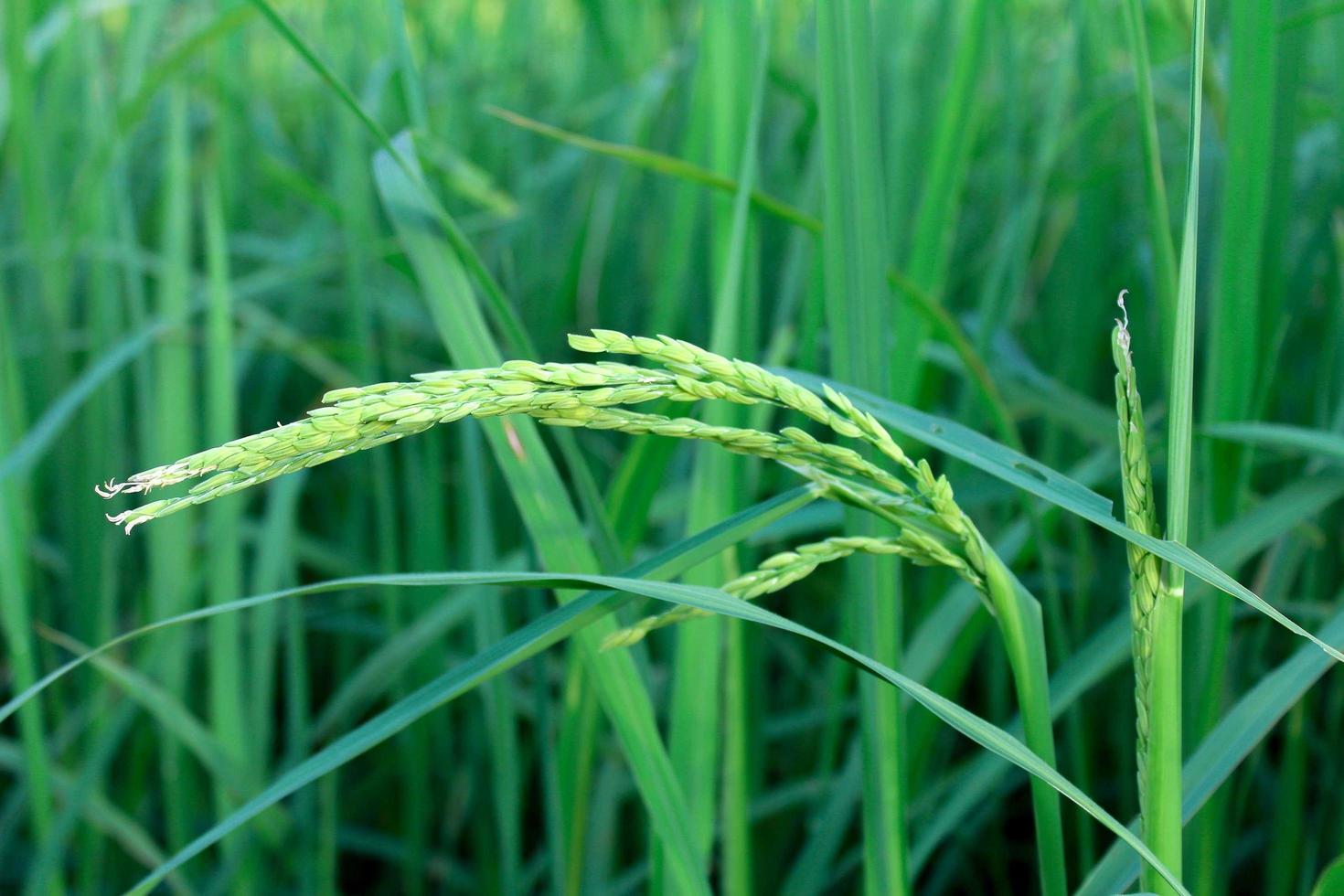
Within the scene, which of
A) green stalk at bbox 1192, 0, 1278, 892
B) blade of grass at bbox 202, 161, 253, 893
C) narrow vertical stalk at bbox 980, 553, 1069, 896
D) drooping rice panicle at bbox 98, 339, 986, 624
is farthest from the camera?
blade of grass at bbox 202, 161, 253, 893

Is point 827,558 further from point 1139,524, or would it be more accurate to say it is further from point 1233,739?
point 1233,739

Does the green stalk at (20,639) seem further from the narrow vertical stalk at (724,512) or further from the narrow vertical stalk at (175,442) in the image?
the narrow vertical stalk at (724,512)

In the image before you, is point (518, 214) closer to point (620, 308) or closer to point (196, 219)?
point (620, 308)

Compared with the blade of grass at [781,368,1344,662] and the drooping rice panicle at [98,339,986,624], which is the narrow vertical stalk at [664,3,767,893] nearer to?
the blade of grass at [781,368,1344,662]

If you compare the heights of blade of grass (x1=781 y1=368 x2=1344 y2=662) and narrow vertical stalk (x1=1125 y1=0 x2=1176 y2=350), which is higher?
narrow vertical stalk (x1=1125 y1=0 x2=1176 y2=350)

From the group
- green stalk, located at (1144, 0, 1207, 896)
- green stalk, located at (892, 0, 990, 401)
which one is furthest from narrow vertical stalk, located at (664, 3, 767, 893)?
green stalk, located at (1144, 0, 1207, 896)

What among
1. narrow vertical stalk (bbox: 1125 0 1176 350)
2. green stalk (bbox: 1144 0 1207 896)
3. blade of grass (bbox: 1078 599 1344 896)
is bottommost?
blade of grass (bbox: 1078 599 1344 896)

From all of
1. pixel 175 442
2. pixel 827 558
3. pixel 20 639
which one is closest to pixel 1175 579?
pixel 827 558

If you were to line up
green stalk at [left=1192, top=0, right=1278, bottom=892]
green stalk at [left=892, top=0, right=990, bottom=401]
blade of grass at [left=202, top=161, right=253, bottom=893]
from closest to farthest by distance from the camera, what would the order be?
1. green stalk at [left=1192, top=0, right=1278, bottom=892]
2. green stalk at [left=892, top=0, right=990, bottom=401]
3. blade of grass at [left=202, top=161, right=253, bottom=893]
